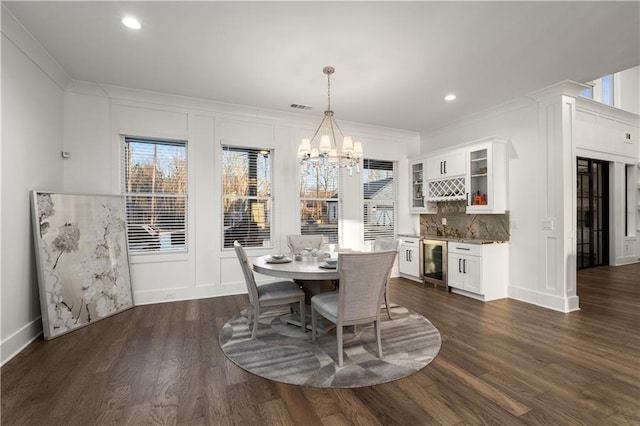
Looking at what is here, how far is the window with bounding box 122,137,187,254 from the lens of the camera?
14.0 ft

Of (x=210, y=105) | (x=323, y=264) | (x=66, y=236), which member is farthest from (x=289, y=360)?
(x=210, y=105)

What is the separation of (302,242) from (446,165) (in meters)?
2.85

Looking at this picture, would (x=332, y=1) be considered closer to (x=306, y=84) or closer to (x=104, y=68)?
(x=306, y=84)

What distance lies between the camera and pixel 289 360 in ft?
8.70

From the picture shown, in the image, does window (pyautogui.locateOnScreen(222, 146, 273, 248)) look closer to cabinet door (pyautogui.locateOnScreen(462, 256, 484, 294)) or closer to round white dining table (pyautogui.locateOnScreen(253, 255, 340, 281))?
round white dining table (pyautogui.locateOnScreen(253, 255, 340, 281))

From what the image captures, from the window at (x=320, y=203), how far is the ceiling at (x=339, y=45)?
1.45 metres

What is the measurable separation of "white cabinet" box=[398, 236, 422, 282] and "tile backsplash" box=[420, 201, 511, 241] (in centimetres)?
61

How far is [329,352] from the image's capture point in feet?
9.18

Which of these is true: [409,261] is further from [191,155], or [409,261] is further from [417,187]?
[191,155]

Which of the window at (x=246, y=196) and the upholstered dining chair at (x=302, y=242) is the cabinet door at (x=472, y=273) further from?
the window at (x=246, y=196)

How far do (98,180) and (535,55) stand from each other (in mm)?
5473

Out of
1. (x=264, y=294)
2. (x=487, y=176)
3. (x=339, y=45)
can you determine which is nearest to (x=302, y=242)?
(x=264, y=294)

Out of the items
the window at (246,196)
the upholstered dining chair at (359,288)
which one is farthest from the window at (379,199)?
the upholstered dining chair at (359,288)

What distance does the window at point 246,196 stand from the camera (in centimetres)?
482
